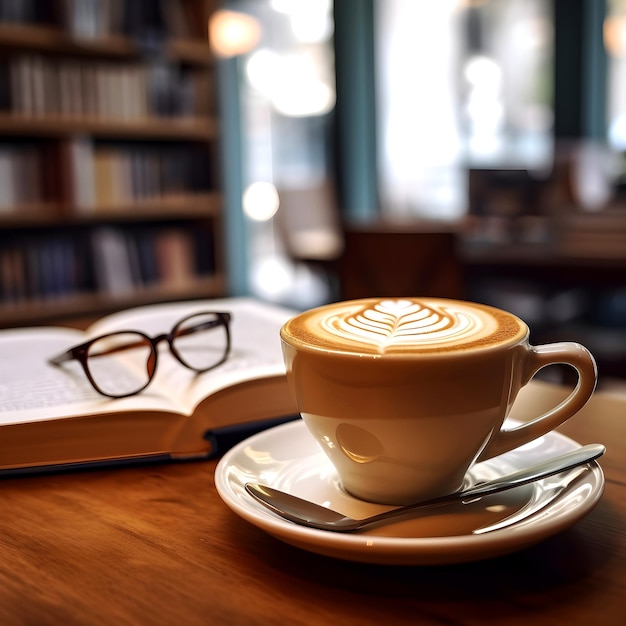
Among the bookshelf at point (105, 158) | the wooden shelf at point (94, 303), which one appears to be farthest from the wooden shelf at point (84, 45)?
the wooden shelf at point (94, 303)

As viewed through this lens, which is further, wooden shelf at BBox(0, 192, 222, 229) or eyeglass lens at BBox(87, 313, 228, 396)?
wooden shelf at BBox(0, 192, 222, 229)

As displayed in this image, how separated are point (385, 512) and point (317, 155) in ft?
16.4

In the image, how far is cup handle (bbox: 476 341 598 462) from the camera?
0.50m

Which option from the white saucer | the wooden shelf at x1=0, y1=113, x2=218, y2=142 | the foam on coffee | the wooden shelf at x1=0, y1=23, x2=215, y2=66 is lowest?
the white saucer

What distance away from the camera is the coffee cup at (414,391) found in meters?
0.46

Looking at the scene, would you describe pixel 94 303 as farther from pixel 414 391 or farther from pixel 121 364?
pixel 414 391

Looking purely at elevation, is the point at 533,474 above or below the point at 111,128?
below

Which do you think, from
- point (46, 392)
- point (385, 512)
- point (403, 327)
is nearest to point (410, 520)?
point (385, 512)

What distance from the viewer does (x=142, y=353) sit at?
83cm

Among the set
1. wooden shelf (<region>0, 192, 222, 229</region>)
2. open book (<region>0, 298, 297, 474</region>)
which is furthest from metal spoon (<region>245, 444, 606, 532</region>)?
wooden shelf (<region>0, 192, 222, 229</region>)

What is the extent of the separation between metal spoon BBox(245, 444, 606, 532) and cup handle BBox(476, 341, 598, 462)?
2cm

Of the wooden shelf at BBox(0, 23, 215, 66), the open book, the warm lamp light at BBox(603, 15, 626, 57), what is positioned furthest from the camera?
the warm lamp light at BBox(603, 15, 626, 57)

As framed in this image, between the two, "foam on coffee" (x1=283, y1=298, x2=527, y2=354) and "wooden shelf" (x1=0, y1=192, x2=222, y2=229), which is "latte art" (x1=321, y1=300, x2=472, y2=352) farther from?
"wooden shelf" (x1=0, y1=192, x2=222, y2=229)

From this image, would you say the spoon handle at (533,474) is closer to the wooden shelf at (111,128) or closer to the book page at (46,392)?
the book page at (46,392)
